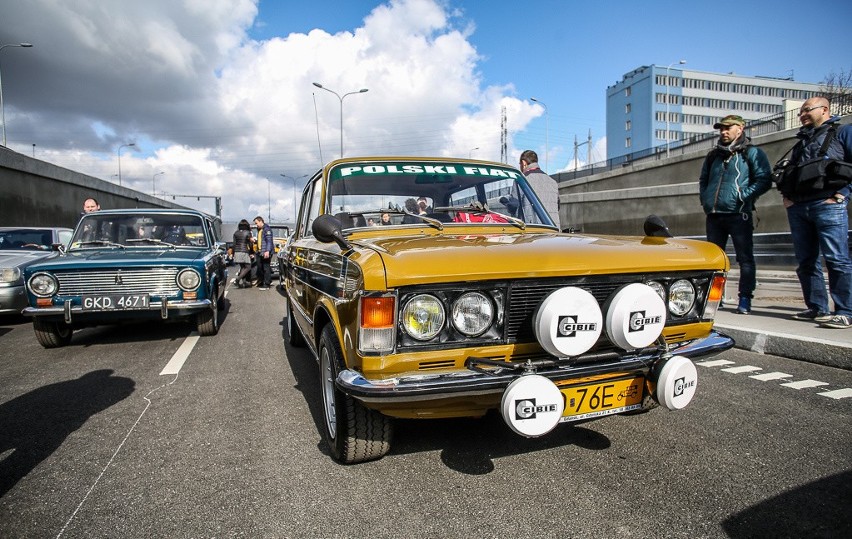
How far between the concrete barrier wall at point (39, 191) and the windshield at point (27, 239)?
1217cm

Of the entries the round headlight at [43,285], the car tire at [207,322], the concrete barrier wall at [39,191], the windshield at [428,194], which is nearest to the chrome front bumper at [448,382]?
the windshield at [428,194]

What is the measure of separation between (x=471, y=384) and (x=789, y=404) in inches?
93.0

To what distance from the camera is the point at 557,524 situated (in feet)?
6.26

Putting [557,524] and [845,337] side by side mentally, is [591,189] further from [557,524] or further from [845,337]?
[557,524]

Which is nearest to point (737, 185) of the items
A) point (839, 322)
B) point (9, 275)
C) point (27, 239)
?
point (839, 322)

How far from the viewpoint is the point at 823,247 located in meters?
4.48

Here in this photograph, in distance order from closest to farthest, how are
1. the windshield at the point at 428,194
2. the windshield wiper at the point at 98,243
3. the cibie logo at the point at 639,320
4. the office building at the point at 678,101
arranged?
the cibie logo at the point at 639,320 < the windshield at the point at 428,194 < the windshield wiper at the point at 98,243 < the office building at the point at 678,101

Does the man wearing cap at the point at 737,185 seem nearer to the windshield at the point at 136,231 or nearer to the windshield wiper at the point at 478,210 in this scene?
the windshield wiper at the point at 478,210

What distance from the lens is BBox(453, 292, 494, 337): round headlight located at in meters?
2.13

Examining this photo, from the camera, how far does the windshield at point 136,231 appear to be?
20.4ft

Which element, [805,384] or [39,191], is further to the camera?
[39,191]

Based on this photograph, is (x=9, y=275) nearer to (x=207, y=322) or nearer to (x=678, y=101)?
(x=207, y=322)

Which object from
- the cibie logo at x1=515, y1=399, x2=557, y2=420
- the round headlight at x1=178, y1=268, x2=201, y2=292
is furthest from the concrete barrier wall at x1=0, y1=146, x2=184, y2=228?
the cibie logo at x1=515, y1=399, x2=557, y2=420

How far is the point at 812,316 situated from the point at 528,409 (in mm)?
4490
